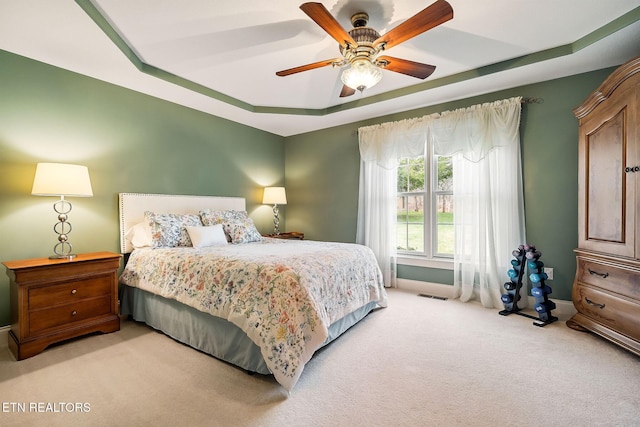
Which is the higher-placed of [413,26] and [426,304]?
[413,26]

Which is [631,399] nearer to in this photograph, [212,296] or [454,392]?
[454,392]

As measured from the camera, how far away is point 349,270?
8.71 ft

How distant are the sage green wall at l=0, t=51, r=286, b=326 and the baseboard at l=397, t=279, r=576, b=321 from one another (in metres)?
2.95

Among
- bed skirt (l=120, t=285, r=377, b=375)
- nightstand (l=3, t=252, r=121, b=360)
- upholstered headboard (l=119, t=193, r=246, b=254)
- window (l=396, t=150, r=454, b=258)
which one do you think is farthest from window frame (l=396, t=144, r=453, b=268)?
nightstand (l=3, t=252, r=121, b=360)

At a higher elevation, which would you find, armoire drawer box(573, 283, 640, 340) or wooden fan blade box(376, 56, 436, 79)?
wooden fan blade box(376, 56, 436, 79)

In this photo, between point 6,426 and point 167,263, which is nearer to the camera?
point 6,426

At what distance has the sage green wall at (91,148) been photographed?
2502 mm

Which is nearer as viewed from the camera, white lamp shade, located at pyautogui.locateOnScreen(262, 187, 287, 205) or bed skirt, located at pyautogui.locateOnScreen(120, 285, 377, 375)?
bed skirt, located at pyautogui.locateOnScreen(120, 285, 377, 375)

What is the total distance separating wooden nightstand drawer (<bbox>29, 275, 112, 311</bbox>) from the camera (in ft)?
7.45

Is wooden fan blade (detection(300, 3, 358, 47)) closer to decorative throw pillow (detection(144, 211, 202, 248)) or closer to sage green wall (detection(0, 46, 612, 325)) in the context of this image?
sage green wall (detection(0, 46, 612, 325))

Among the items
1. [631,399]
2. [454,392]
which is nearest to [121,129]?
[454,392]

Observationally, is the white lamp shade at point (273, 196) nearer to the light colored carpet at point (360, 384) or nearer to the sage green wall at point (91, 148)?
the sage green wall at point (91, 148)

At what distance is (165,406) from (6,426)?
0.77m

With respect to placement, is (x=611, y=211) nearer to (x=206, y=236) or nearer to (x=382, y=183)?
(x=382, y=183)
